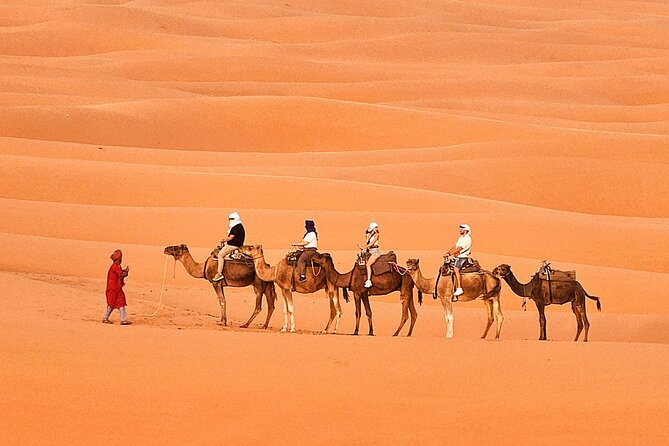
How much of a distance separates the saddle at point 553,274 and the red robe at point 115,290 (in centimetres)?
607

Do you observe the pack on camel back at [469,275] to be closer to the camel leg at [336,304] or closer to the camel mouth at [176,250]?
the camel leg at [336,304]

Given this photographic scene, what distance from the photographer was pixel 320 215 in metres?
29.7

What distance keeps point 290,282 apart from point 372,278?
3.92ft

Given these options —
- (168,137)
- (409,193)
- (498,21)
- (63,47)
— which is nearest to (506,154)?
(409,193)

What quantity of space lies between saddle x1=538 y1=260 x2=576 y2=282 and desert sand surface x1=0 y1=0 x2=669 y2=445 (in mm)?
1138

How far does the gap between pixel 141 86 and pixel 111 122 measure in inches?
489

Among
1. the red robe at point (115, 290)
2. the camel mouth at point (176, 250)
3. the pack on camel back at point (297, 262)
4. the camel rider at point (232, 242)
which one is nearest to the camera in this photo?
the red robe at point (115, 290)

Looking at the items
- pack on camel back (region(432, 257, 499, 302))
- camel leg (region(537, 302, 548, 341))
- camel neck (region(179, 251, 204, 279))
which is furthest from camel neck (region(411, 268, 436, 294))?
camel neck (region(179, 251, 204, 279))

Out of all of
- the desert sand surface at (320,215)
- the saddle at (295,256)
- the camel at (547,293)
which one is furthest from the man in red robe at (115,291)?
the camel at (547,293)

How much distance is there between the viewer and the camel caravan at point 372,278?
1747cm

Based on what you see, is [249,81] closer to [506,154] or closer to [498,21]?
[506,154]

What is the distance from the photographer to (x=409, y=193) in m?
33.2

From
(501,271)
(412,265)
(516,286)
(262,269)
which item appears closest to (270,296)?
(262,269)

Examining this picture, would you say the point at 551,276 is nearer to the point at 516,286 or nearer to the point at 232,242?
the point at 516,286
